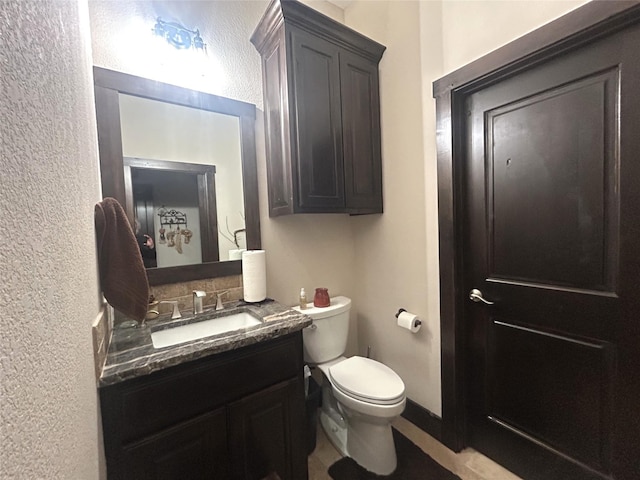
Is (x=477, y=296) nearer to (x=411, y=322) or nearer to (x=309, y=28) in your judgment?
(x=411, y=322)

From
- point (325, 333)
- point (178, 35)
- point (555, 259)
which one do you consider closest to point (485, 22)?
point (555, 259)

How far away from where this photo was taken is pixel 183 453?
1.00 m

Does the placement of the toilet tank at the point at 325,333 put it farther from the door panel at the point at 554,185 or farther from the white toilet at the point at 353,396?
the door panel at the point at 554,185

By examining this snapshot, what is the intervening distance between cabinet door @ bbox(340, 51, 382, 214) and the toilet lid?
93 cm

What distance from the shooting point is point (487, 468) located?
1.42m

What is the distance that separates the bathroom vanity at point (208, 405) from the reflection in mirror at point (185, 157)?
0.48 meters

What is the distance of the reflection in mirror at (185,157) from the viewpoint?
1.38m

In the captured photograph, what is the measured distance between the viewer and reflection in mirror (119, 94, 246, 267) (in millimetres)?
1379

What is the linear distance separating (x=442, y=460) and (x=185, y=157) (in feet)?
7.01

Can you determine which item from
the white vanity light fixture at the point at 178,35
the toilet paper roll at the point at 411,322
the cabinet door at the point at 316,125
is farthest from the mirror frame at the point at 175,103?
the toilet paper roll at the point at 411,322

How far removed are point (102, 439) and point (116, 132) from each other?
125cm

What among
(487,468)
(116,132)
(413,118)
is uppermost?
(413,118)

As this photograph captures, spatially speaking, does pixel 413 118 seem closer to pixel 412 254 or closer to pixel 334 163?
pixel 334 163

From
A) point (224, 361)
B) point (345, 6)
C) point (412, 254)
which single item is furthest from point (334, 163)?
point (345, 6)
